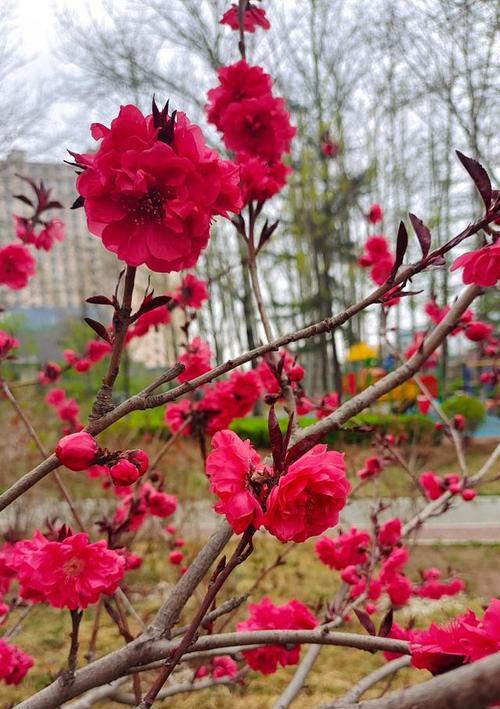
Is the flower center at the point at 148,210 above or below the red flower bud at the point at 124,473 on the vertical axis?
above

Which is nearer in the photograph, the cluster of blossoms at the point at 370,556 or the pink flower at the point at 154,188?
the pink flower at the point at 154,188

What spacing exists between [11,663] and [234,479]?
1.97 metres

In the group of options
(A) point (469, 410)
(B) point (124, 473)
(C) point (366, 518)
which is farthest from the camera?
(A) point (469, 410)

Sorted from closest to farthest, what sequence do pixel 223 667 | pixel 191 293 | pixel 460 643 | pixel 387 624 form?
pixel 460 643 < pixel 387 624 < pixel 223 667 < pixel 191 293

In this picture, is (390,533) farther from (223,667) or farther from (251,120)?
(251,120)

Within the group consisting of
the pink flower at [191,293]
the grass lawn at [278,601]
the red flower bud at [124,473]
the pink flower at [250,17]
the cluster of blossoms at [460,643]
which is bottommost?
the grass lawn at [278,601]

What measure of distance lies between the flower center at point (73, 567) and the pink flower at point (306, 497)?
75cm

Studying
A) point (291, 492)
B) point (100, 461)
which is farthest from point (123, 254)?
point (291, 492)

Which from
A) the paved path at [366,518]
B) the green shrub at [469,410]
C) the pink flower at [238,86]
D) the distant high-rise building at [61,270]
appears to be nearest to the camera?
the pink flower at [238,86]

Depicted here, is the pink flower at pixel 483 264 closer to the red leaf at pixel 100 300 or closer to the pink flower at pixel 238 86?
the red leaf at pixel 100 300

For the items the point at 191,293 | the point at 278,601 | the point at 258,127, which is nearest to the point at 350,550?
the point at 191,293

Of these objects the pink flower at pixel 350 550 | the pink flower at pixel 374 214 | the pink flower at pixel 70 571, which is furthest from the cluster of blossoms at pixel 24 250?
the pink flower at pixel 374 214

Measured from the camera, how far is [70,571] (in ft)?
4.42

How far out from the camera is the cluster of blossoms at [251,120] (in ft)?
5.39
